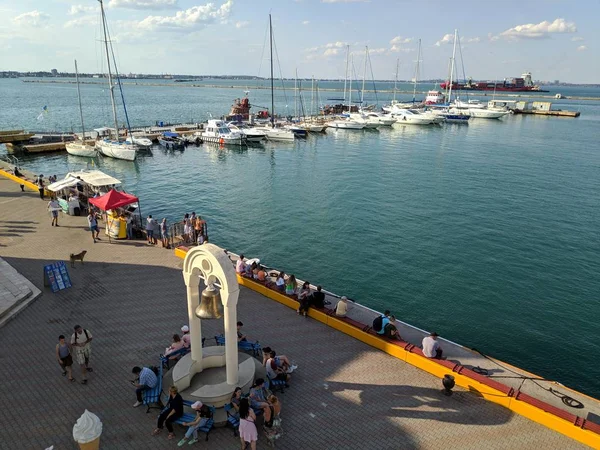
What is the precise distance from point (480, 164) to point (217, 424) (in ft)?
160

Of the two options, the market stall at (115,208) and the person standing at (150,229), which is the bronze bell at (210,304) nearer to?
the person standing at (150,229)

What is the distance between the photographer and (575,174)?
45000mm

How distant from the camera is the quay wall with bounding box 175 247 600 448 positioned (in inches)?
358

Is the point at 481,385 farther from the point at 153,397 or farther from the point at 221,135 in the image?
the point at 221,135

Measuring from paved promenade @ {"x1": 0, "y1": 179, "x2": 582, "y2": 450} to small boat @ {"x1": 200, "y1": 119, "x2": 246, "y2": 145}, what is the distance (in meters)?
45.6

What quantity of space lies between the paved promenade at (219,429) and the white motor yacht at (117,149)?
33825 millimetres

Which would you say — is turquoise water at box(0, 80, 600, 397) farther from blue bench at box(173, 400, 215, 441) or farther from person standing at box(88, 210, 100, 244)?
blue bench at box(173, 400, 215, 441)

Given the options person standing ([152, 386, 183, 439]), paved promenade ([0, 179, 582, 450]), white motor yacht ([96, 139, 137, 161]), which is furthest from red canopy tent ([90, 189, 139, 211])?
white motor yacht ([96, 139, 137, 161])

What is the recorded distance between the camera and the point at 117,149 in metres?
47.7

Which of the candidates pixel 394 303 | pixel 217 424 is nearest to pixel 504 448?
pixel 217 424

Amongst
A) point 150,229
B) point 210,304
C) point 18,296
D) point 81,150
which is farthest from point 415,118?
point 210,304

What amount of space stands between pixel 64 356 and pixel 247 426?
5.18 metres

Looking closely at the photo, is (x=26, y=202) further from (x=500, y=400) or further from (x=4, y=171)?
(x=500, y=400)

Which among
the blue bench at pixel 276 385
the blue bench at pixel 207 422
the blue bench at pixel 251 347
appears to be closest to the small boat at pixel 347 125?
the blue bench at pixel 251 347
